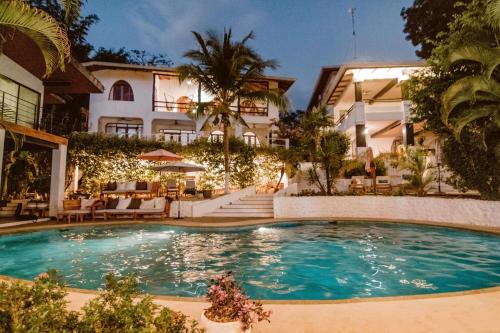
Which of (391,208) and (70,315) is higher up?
(391,208)

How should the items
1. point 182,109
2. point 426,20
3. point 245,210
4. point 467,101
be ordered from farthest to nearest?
point 426,20 < point 182,109 < point 245,210 < point 467,101

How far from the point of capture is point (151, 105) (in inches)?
921

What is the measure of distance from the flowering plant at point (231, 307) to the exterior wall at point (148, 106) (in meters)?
19.7

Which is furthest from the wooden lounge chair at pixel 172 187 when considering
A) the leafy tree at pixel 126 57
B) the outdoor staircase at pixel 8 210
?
the leafy tree at pixel 126 57

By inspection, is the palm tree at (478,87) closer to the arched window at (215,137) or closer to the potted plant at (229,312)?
the potted plant at (229,312)

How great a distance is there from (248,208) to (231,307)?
12121 millimetres

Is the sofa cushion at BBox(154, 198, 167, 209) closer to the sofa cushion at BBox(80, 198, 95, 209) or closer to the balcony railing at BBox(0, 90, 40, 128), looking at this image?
the sofa cushion at BBox(80, 198, 95, 209)

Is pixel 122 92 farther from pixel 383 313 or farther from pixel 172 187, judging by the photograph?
pixel 383 313

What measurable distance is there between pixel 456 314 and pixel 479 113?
8.27 meters

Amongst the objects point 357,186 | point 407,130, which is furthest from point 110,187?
point 407,130

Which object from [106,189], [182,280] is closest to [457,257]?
[182,280]

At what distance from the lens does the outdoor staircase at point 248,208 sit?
14.1m

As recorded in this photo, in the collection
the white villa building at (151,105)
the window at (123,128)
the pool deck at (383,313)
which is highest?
the white villa building at (151,105)

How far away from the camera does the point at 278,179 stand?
66.6ft
